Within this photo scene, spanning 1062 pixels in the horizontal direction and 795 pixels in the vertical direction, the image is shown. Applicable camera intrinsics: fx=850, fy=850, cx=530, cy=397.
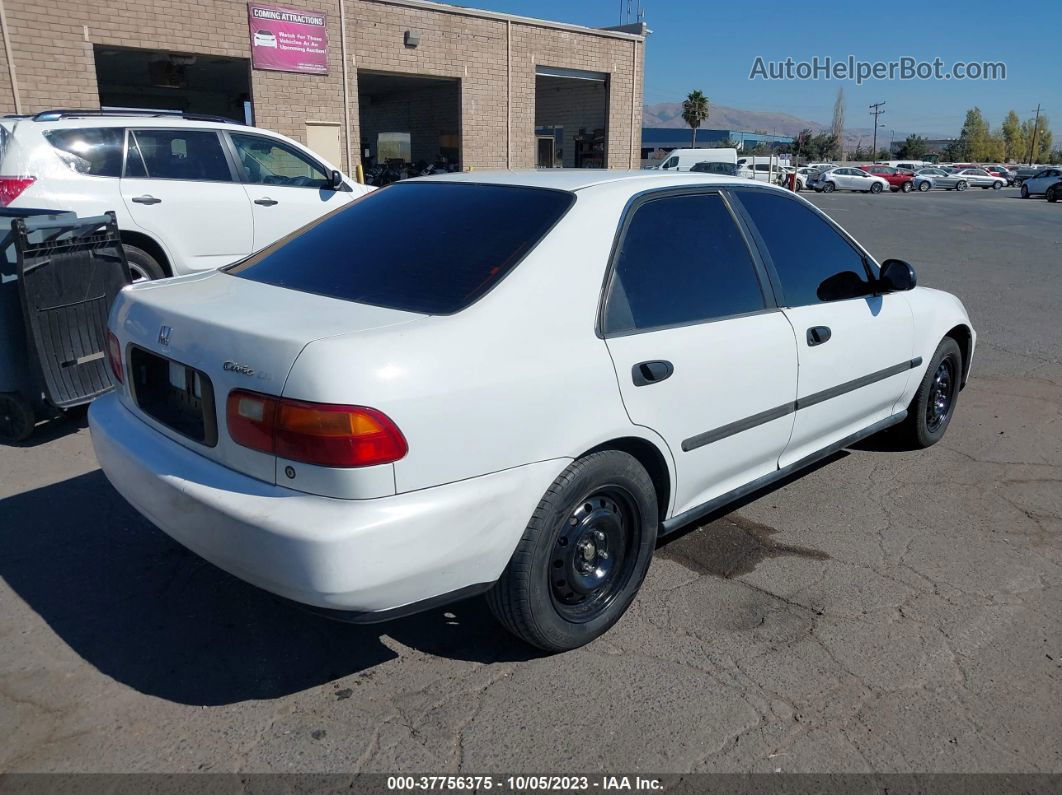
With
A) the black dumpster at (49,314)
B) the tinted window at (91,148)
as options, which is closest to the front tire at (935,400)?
the black dumpster at (49,314)

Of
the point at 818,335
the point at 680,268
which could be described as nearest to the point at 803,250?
the point at 818,335

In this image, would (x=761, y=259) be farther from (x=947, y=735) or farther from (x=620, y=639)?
(x=947, y=735)

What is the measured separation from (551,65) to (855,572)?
22.1 meters

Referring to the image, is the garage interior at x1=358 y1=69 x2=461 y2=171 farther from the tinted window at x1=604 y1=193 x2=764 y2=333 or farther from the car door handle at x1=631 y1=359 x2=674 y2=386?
the car door handle at x1=631 y1=359 x2=674 y2=386

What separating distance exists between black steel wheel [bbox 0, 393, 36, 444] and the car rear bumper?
2.79 meters

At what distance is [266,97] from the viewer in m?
18.4

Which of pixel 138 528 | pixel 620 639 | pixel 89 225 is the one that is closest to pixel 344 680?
pixel 620 639

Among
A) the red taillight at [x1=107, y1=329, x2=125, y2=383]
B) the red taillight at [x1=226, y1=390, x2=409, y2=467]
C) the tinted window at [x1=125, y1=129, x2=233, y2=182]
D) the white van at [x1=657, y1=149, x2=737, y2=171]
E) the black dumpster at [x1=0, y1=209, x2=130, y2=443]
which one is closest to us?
the red taillight at [x1=226, y1=390, x2=409, y2=467]

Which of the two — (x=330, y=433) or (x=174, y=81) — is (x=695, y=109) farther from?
(x=330, y=433)

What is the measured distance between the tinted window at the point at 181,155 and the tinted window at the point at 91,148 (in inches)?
5.1

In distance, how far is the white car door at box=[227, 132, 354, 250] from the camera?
25.9ft

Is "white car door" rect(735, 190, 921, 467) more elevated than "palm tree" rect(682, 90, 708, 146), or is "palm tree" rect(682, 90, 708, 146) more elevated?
"palm tree" rect(682, 90, 708, 146)

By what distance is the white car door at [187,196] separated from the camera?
7133mm

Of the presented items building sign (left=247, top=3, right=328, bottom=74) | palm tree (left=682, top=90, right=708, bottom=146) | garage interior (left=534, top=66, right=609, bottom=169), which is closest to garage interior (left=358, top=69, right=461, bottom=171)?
garage interior (left=534, top=66, right=609, bottom=169)
